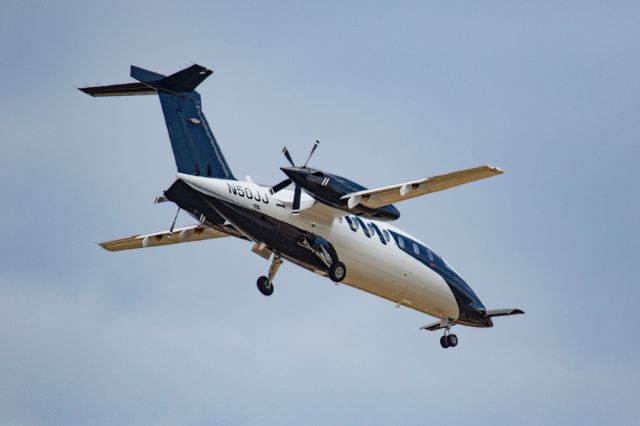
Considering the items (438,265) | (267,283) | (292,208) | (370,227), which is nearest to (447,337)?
(438,265)

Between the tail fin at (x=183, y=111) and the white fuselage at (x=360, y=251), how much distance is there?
0.60 metres

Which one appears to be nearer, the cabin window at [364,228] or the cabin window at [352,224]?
the cabin window at [352,224]

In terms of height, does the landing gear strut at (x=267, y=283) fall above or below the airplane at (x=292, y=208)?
below

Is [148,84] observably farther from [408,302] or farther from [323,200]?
[408,302]

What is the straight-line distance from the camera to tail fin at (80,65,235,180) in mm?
38000

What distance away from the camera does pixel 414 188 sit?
38.2 metres

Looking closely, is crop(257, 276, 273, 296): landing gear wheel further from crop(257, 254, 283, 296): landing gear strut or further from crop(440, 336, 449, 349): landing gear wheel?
crop(440, 336, 449, 349): landing gear wheel

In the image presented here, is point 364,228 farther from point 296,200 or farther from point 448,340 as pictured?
point 448,340

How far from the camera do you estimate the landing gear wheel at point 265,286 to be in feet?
142

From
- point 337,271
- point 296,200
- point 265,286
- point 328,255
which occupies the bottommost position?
point 265,286

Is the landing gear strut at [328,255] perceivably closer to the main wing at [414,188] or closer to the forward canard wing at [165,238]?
the main wing at [414,188]

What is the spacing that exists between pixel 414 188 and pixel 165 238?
38.6ft

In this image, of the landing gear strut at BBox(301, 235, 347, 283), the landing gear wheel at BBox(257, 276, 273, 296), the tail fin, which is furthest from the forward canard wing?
the tail fin

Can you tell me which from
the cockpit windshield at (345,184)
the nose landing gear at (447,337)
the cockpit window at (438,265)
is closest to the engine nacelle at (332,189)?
the cockpit windshield at (345,184)
